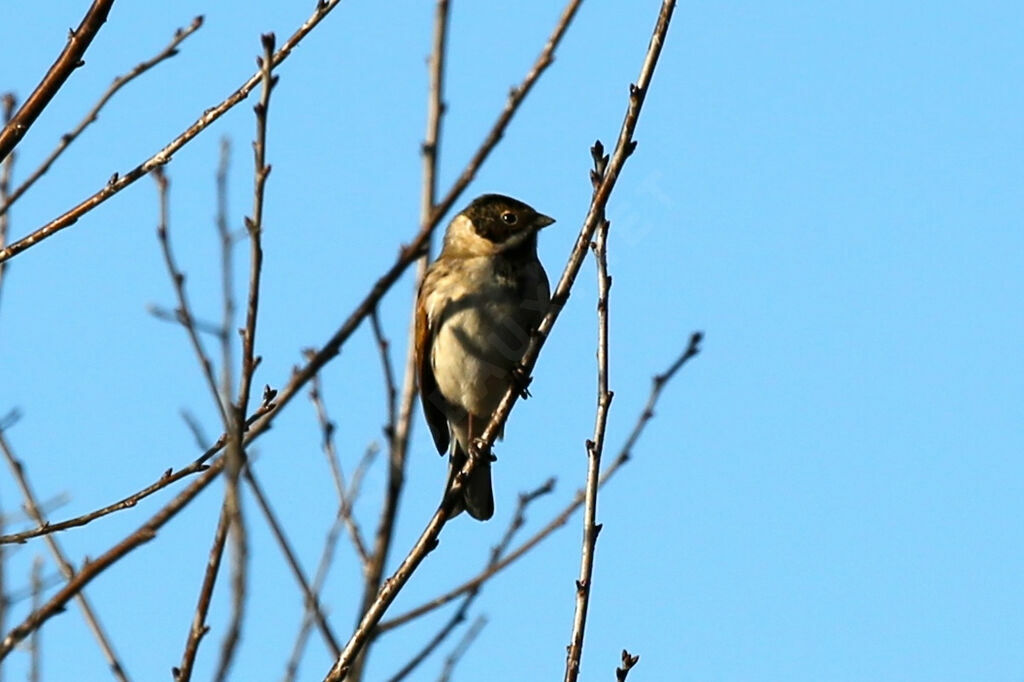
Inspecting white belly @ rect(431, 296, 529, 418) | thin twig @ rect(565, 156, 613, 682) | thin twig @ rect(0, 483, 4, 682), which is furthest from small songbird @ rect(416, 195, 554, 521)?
thin twig @ rect(0, 483, 4, 682)

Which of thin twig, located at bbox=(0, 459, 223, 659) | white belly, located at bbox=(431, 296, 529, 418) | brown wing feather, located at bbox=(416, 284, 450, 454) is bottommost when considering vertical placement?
thin twig, located at bbox=(0, 459, 223, 659)

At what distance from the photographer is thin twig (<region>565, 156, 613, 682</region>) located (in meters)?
4.51

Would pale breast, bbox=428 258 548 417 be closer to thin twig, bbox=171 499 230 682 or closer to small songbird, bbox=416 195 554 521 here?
small songbird, bbox=416 195 554 521

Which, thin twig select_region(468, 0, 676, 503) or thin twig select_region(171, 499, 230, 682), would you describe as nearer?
thin twig select_region(171, 499, 230, 682)

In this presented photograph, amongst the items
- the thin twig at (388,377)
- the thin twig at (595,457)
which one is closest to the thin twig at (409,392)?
the thin twig at (388,377)

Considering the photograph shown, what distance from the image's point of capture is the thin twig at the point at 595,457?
4.51m

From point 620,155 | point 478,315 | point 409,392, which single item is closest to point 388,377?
point 409,392

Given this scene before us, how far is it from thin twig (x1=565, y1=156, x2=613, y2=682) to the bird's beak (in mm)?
3075

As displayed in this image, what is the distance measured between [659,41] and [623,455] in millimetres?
1324

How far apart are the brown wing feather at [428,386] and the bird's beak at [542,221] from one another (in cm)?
82

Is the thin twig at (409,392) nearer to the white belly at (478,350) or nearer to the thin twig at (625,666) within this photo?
the thin twig at (625,666)

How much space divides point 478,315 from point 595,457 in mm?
3253

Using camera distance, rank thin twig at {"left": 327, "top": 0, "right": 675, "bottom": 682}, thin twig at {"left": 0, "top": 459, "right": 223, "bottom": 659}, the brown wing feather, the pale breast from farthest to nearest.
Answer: the brown wing feather
the pale breast
thin twig at {"left": 327, "top": 0, "right": 675, "bottom": 682}
thin twig at {"left": 0, "top": 459, "right": 223, "bottom": 659}

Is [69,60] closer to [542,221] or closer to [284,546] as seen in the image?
[284,546]
